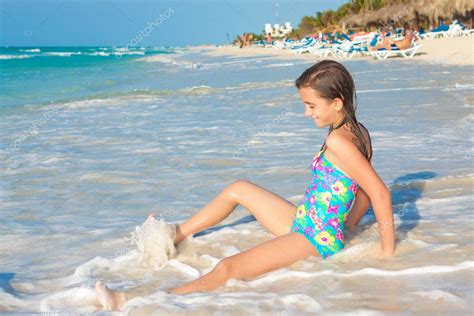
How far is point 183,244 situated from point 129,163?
2.76 meters

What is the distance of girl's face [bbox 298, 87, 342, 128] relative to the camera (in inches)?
118

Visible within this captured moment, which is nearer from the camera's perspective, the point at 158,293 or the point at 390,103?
the point at 158,293

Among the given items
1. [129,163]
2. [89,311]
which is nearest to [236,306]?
[89,311]

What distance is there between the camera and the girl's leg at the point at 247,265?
8.69 ft

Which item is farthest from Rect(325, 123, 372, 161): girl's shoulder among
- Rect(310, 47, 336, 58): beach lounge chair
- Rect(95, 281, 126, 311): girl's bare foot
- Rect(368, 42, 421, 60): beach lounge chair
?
Rect(310, 47, 336, 58): beach lounge chair

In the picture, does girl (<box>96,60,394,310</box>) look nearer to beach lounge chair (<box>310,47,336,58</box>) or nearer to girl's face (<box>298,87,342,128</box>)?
girl's face (<box>298,87,342,128</box>)

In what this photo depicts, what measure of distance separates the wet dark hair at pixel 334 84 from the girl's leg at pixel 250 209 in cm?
59

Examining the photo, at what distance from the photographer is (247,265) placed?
2873 millimetres

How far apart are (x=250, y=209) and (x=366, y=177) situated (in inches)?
30.7

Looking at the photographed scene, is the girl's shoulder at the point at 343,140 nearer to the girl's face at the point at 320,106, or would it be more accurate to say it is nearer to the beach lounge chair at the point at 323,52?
the girl's face at the point at 320,106

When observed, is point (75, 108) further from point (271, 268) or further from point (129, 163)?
point (271, 268)

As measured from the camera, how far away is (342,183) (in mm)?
3082

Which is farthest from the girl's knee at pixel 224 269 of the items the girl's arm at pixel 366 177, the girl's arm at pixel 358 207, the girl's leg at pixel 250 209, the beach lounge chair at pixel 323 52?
the beach lounge chair at pixel 323 52

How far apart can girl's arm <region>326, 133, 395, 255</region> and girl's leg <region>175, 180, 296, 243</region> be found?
1.57ft
